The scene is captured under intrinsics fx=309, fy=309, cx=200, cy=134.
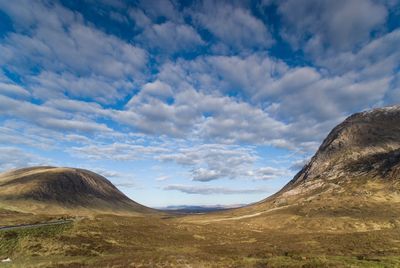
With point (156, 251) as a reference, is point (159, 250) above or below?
above

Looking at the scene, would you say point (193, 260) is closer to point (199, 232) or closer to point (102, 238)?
point (102, 238)

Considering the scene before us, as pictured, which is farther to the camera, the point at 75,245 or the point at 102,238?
the point at 102,238

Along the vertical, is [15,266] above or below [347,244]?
below

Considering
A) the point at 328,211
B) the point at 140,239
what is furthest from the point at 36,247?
the point at 328,211

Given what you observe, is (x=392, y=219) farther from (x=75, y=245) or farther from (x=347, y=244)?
(x=75, y=245)

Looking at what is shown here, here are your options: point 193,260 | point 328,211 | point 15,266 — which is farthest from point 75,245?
point 328,211

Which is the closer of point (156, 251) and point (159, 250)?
point (156, 251)

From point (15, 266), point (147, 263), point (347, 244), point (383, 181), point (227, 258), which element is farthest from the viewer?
point (383, 181)

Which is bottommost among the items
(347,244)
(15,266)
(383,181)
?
(15,266)

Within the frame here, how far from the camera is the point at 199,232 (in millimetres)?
80000

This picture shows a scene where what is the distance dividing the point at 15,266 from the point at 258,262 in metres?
31.8

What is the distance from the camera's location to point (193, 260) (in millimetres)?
44062

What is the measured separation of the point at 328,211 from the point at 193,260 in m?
103

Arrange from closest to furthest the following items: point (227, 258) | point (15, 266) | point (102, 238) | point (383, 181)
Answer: point (15, 266), point (227, 258), point (102, 238), point (383, 181)
